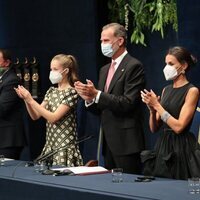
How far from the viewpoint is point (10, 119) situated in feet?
16.7

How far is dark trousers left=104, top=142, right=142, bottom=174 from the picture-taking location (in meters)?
3.81

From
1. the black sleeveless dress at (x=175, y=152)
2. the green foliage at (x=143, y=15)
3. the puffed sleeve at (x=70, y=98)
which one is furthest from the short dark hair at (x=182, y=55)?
the green foliage at (x=143, y=15)

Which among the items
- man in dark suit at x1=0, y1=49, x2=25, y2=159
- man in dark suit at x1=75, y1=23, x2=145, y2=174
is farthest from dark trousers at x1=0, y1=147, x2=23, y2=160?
man in dark suit at x1=75, y1=23, x2=145, y2=174

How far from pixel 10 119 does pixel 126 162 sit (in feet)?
5.28

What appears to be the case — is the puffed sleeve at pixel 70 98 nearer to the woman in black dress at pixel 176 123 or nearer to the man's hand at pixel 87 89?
the man's hand at pixel 87 89

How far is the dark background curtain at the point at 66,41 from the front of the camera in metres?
5.98

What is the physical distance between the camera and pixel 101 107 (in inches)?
147

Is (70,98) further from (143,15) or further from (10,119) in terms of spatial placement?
(143,15)

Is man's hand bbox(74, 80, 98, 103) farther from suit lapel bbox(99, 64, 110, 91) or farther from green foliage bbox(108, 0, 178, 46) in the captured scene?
green foliage bbox(108, 0, 178, 46)

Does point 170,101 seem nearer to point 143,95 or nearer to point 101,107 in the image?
point 143,95

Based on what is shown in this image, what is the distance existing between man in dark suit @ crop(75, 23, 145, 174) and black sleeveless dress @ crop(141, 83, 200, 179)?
0.66ft

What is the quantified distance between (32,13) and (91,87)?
10.6 feet

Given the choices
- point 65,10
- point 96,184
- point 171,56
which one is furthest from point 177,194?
point 65,10

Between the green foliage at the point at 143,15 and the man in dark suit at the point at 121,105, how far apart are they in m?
1.70
